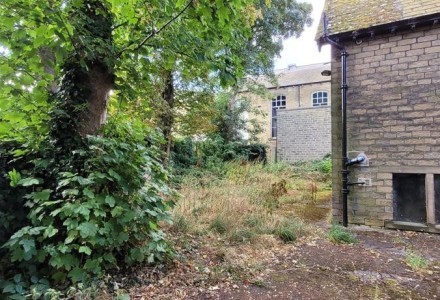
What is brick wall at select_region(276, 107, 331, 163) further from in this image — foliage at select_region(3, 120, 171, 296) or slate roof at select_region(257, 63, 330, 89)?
foliage at select_region(3, 120, 171, 296)

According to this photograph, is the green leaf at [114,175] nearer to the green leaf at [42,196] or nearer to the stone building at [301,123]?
the green leaf at [42,196]

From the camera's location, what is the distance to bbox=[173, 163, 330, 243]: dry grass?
16.3 feet

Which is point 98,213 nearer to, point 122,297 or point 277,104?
point 122,297

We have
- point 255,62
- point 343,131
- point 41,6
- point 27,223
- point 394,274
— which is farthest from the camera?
point 255,62

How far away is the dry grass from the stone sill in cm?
151

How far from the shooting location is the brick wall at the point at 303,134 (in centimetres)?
1877

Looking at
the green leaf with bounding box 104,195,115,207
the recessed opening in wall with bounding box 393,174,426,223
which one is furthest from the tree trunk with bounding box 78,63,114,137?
the recessed opening in wall with bounding box 393,174,426,223

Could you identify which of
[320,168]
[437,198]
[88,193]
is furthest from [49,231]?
[320,168]

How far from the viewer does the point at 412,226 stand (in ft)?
18.4

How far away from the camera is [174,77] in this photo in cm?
1064

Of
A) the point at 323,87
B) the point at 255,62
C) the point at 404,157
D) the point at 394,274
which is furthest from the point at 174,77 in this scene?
the point at 323,87

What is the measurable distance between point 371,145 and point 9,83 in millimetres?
5933

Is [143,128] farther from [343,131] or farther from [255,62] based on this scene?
[255,62]

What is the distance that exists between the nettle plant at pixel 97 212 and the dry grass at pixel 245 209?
3.35 feet
